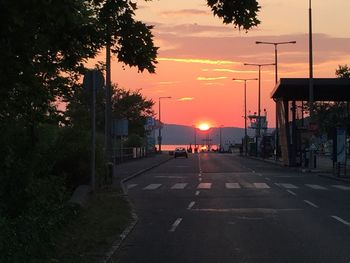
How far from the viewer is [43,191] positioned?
12.9 meters

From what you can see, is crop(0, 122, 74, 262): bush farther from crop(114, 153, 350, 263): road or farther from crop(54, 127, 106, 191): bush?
crop(54, 127, 106, 191): bush

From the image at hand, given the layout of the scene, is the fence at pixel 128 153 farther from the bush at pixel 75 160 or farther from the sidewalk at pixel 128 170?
the bush at pixel 75 160

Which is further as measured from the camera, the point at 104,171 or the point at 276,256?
the point at 104,171

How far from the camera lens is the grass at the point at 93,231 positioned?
9734mm

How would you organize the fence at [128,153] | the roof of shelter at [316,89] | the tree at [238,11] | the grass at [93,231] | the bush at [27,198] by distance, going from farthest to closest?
the fence at [128,153] → the roof of shelter at [316,89] → the grass at [93,231] → the bush at [27,198] → the tree at [238,11]

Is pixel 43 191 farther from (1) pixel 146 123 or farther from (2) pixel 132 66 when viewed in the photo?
(1) pixel 146 123

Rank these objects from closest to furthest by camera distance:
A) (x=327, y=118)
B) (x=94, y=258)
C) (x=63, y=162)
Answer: (x=94, y=258) < (x=63, y=162) < (x=327, y=118)

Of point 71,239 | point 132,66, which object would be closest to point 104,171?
point 71,239

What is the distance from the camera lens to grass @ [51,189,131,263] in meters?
9.73

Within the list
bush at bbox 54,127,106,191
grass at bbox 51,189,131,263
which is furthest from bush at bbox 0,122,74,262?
bush at bbox 54,127,106,191

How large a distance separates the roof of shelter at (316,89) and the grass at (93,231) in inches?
1238

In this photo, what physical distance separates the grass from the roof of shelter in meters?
31.4

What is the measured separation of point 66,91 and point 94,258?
4396mm

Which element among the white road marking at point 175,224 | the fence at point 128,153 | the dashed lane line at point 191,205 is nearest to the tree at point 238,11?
the white road marking at point 175,224
